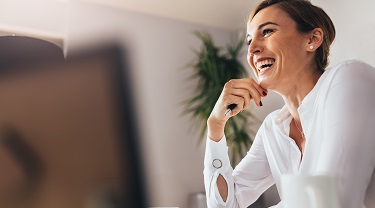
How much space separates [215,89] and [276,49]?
2180 millimetres

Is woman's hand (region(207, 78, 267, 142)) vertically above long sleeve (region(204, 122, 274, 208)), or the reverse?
woman's hand (region(207, 78, 267, 142))

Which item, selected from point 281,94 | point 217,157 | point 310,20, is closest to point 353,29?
point 310,20

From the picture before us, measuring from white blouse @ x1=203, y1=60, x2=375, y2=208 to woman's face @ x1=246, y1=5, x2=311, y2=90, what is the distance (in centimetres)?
17

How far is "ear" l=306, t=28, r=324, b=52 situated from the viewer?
141cm

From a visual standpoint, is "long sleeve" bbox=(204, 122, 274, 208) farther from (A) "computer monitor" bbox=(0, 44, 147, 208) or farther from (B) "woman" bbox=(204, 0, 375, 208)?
(A) "computer monitor" bbox=(0, 44, 147, 208)

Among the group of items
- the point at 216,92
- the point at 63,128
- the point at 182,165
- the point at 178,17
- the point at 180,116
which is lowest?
the point at 182,165

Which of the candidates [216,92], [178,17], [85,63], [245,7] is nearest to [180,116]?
[216,92]

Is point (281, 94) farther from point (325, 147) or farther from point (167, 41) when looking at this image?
point (167, 41)

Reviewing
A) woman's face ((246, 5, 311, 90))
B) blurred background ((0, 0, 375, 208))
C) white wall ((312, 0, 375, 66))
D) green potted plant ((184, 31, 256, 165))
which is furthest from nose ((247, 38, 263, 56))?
green potted plant ((184, 31, 256, 165))

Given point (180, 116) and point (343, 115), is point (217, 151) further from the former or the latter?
point (180, 116)

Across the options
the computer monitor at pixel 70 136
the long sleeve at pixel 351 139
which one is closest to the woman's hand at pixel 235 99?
the long sleeve at pixel 351 139

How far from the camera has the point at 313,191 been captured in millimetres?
618

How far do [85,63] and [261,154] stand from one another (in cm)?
128

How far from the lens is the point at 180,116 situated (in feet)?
12.1
